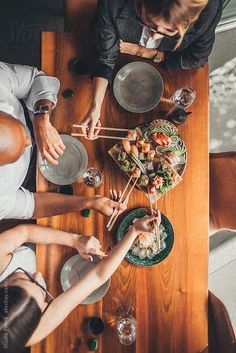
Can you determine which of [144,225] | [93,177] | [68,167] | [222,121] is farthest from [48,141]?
[222,121]

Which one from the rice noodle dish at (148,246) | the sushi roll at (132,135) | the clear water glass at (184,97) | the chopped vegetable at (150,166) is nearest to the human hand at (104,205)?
the rice noodle dish at (148,246)

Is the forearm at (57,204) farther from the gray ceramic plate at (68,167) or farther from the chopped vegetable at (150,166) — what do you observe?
the chopped vegetable at (150,166)

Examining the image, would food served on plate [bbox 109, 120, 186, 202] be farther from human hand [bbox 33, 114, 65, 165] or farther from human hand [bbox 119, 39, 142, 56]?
human hand [bbox 119, 39, 142, 56]

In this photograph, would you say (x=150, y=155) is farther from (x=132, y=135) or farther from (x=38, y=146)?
(x=38, y=146)

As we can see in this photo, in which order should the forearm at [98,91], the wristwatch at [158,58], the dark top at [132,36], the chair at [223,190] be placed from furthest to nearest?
the chair at [223,190] → the wristwatch at [158,58] → the forearm at [98,91] → the dark top at [132,36]

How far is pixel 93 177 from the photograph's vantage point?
2.02 metres

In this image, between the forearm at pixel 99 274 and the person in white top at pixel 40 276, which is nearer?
the person in white top at pixel 40 276

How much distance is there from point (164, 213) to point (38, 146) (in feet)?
2.36

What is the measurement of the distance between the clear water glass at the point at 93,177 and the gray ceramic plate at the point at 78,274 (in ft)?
1.23

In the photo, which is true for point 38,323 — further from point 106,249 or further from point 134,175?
point 134,175

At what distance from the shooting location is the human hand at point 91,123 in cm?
196

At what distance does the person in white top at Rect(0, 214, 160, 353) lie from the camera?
169 cm

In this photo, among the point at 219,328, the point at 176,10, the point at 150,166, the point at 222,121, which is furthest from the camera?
the point at 222,121

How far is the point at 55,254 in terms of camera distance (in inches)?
79.6
